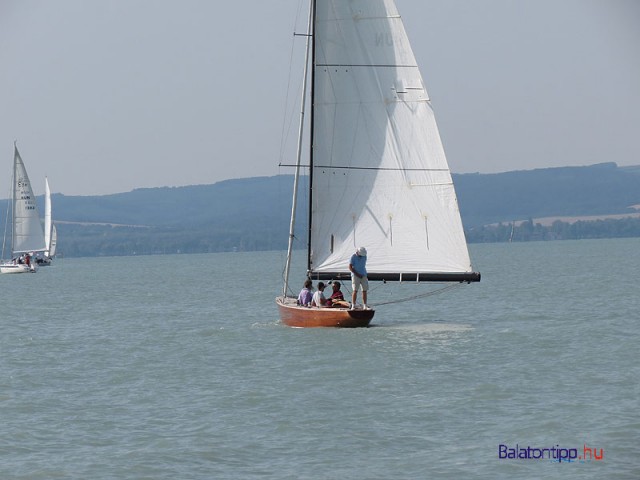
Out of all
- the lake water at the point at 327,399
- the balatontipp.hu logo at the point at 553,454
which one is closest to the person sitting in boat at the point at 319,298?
the lake water at the point at 327,399

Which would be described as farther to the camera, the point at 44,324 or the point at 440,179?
the point at 44,324

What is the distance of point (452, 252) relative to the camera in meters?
34.5

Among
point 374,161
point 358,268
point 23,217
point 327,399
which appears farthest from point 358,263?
point 23,217

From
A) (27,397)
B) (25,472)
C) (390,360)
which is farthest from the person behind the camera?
(390,360)

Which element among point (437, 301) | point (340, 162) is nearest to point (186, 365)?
point (340, 162)

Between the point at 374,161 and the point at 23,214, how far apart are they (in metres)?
90.0

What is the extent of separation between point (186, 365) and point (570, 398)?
11193 millimetres

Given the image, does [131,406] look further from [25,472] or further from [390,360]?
[390,360]

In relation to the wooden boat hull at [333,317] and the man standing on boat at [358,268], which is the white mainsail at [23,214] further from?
the man standing on boat at [358,268]

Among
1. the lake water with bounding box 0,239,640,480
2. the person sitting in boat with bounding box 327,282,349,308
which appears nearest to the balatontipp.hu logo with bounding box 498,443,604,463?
the lake water with bounding box 0,239,640,480

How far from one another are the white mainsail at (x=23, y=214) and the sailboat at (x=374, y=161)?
88.3 m

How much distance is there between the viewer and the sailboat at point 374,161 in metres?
34.6

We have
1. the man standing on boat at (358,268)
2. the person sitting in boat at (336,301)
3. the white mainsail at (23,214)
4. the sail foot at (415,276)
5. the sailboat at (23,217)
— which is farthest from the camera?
the white mainsail at (23,214)

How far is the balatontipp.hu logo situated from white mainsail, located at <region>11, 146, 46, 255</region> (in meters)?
104
